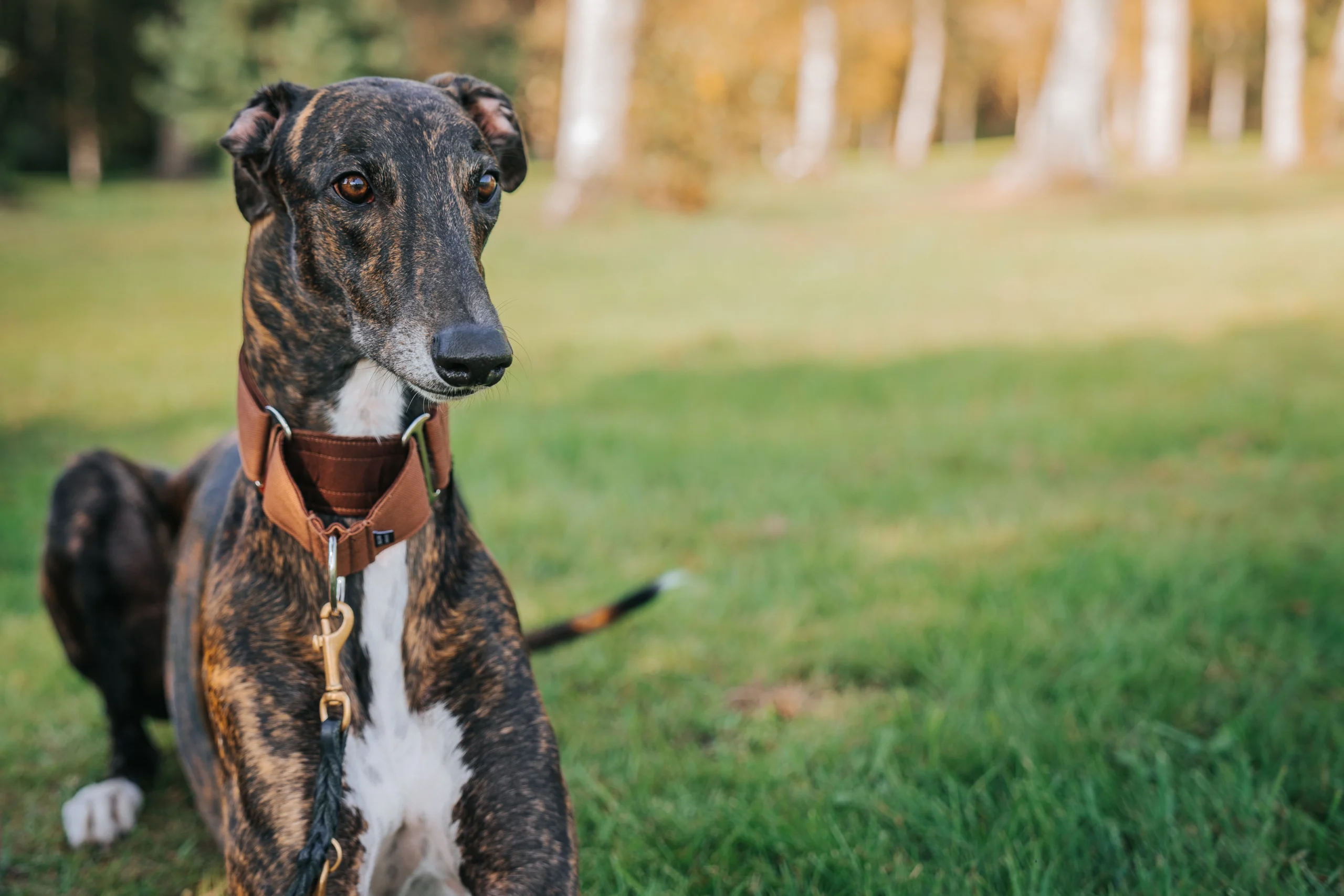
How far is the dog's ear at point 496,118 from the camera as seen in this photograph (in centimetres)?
257

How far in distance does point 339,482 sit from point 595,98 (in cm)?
1680

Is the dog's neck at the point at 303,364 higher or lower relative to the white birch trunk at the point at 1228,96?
lower

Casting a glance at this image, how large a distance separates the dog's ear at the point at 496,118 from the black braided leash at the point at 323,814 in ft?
4.15

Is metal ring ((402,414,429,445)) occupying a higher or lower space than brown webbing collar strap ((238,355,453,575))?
higher

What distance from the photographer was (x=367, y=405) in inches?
84.9

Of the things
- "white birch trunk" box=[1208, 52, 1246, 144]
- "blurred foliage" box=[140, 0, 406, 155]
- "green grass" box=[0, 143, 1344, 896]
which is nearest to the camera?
"green grass" box=[0, 143, 1344, 896]

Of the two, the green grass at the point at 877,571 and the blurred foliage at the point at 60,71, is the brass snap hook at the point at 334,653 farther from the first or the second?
the blurred foliage at the point at 60,71

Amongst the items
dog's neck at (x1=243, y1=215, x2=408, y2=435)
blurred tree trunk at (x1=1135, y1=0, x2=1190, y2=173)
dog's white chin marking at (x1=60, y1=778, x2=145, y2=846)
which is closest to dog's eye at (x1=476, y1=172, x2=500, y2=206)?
dog's neck at (x1=243, y1=215, x2=408, y2=435)

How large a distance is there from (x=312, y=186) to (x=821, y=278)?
12.1m

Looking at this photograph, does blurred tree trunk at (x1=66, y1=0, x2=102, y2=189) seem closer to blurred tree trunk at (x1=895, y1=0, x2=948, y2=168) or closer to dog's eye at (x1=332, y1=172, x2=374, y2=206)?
blurred tree trunk at (x1=895, y1=0, x2=948, y2=168)

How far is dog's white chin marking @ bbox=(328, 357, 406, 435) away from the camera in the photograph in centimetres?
215

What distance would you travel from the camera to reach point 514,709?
2221 millimetres

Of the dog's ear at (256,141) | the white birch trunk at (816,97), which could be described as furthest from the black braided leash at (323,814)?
the white birch trunk at (816,97)

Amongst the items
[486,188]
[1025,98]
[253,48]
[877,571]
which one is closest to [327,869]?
[486,188]
